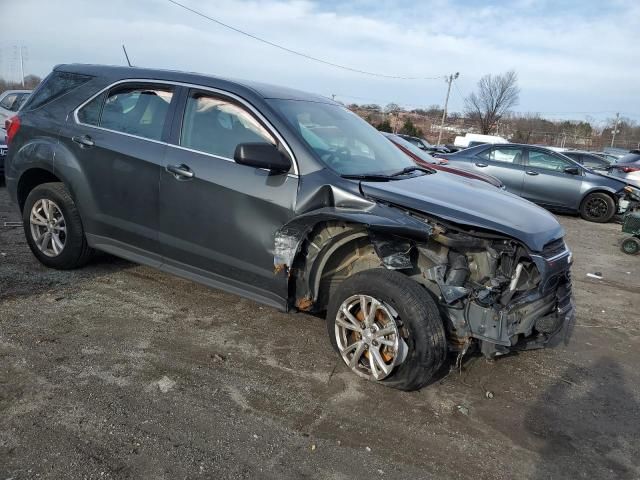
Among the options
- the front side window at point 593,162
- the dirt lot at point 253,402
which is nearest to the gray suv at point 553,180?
the front side window at point 593,162

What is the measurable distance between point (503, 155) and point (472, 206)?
9.50 metres

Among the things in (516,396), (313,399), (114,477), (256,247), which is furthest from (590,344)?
(114,477)

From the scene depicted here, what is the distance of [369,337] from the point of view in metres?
3.27

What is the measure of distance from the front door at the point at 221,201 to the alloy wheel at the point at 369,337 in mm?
528

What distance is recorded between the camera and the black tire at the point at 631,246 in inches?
315

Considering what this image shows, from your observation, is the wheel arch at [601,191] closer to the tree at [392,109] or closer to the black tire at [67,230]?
the black tire at [67,230]

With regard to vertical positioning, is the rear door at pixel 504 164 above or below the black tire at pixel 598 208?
above

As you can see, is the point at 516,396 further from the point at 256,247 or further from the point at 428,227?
the point at 256,247

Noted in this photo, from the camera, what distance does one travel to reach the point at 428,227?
10.0 feet

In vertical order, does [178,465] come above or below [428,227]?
below

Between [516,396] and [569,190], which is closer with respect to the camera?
[516,396]

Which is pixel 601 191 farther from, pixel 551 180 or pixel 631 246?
pixel 631 246

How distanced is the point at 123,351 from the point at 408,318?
6.41 feet

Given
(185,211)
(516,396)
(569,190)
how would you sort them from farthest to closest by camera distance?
(569,190) < (185,211) < (516,396)
